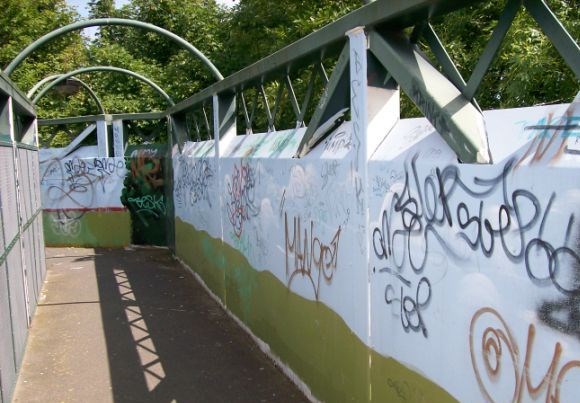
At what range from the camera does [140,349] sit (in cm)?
640

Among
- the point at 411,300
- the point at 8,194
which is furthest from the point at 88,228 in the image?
the point at 411,300

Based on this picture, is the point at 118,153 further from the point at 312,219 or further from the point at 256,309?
the point at 312,219

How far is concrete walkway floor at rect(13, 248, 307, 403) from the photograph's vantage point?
520 cm

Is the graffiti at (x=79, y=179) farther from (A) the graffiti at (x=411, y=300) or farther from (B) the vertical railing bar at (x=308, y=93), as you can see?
(A) the graffiti at (x=411, y=300)

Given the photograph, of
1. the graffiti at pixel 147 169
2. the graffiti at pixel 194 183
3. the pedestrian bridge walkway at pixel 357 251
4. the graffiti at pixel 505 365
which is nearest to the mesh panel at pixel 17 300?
the pedestrian bridge walkway at pixel 357 251

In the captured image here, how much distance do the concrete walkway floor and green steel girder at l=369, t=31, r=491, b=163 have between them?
2934mm

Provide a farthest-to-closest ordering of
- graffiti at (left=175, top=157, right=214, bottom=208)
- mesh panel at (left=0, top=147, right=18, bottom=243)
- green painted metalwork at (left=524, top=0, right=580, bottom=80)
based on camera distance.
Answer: graffiti at (left=175, top=157, right=214, bottom=208) < mesh panel at (left=0, top=147, right=18, bottom=243) < green painted metalwork at (left=524, top=0, right=580, bottom=80)

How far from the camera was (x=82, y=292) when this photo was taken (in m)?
9.42

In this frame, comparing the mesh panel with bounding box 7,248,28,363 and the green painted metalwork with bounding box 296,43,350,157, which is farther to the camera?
the mesh panel with bounding box 7,248,28,363

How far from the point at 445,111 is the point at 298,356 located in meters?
2.90

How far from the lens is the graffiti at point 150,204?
44.3ft

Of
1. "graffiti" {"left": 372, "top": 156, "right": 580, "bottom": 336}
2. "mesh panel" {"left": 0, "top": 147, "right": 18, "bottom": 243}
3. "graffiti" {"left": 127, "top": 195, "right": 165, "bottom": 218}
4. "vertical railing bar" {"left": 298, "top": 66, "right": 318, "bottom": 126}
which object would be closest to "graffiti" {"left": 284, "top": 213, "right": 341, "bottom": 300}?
"graffiti" {"left": 372, "top": 156, "right": 580, "bottom": 336}

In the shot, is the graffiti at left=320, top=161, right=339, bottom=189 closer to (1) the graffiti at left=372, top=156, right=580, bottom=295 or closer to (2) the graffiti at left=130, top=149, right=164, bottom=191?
(1) the graffiti at left=372, top=156, right=580, bottom=295

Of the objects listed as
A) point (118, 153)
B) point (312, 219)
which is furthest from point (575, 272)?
point (118, 153)
